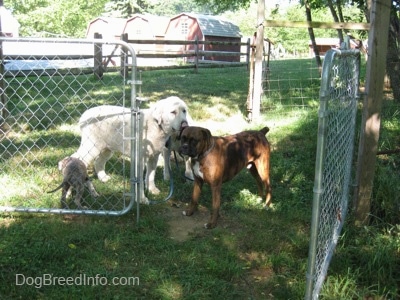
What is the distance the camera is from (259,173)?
4.89m

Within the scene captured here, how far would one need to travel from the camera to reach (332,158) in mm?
3225

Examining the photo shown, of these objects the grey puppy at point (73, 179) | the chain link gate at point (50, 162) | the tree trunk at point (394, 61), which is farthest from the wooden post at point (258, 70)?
the grey puppy at point (73, 179)

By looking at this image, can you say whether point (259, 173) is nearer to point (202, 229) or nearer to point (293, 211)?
point (293, 211)

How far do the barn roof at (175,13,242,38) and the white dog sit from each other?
120 ft

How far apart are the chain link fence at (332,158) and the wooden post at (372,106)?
156 mm

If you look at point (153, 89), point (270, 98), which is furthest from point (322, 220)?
point (153, 89)

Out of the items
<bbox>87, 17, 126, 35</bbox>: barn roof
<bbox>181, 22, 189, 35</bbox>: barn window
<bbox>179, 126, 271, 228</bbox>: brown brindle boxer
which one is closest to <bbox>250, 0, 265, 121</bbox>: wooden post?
<bbox>179, 126, 271, 228</bbox>: brown brindle boxer

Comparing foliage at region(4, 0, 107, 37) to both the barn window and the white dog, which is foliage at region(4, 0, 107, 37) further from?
the white dog

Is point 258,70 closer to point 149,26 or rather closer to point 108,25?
point 149,26

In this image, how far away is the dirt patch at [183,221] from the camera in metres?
4.22

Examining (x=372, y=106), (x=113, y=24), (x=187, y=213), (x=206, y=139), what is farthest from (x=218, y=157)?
(x=113, y=24)

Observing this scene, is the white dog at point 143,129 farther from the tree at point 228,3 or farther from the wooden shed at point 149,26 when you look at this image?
the wooden shed at point 149,26

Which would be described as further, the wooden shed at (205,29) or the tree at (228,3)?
the wooden shed at (205,29)

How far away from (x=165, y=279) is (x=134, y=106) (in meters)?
1.65
